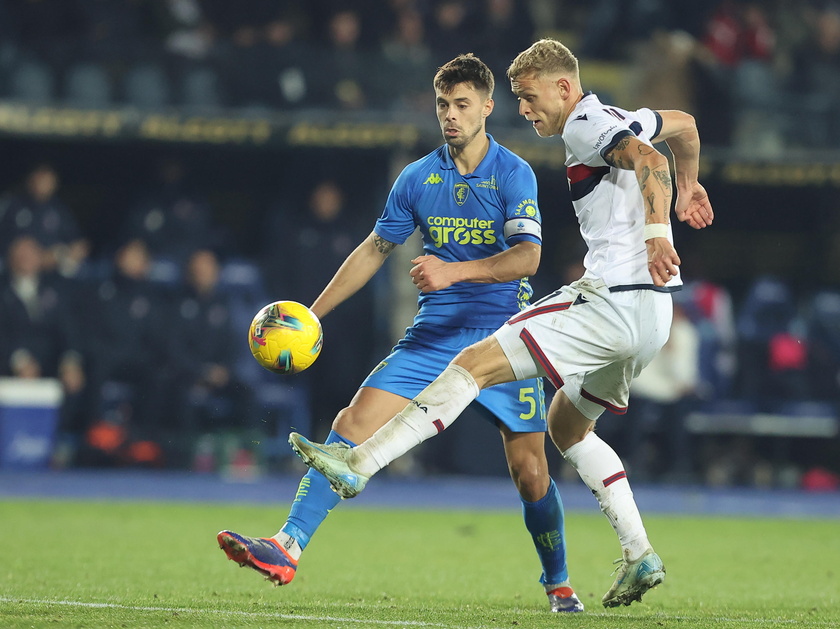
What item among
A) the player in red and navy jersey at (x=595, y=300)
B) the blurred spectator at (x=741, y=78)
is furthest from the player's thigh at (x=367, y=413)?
the blurred spectator at (x=741, y=78)

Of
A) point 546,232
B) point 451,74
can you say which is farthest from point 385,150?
point 451,74

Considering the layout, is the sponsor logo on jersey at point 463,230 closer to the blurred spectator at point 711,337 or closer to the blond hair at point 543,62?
the blond hair at point 543,62

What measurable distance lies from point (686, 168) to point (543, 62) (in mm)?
843

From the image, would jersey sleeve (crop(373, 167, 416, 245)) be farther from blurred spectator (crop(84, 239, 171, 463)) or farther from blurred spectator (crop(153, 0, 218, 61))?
blurred spectator (crop(153, 0, 218, 61))

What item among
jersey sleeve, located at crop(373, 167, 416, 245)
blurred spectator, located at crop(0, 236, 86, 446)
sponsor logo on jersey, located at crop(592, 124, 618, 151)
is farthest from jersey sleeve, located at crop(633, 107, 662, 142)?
blurred spectator, located at crop(0, 236, 86, 446)

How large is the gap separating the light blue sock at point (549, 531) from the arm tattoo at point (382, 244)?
1355 millimetres

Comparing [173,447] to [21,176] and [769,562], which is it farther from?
[769,562]

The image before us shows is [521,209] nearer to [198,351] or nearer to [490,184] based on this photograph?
[490,184]

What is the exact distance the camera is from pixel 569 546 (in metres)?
9.76

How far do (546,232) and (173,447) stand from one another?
675 cm

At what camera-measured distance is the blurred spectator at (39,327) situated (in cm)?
1422

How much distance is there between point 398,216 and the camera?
6.34 m

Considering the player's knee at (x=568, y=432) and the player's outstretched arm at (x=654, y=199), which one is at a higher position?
the player's outstretched arm at (x=654, y=199)

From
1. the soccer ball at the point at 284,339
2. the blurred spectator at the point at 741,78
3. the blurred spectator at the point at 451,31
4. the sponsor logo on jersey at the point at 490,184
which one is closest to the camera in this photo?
the soccer ball at the point at 284,339
